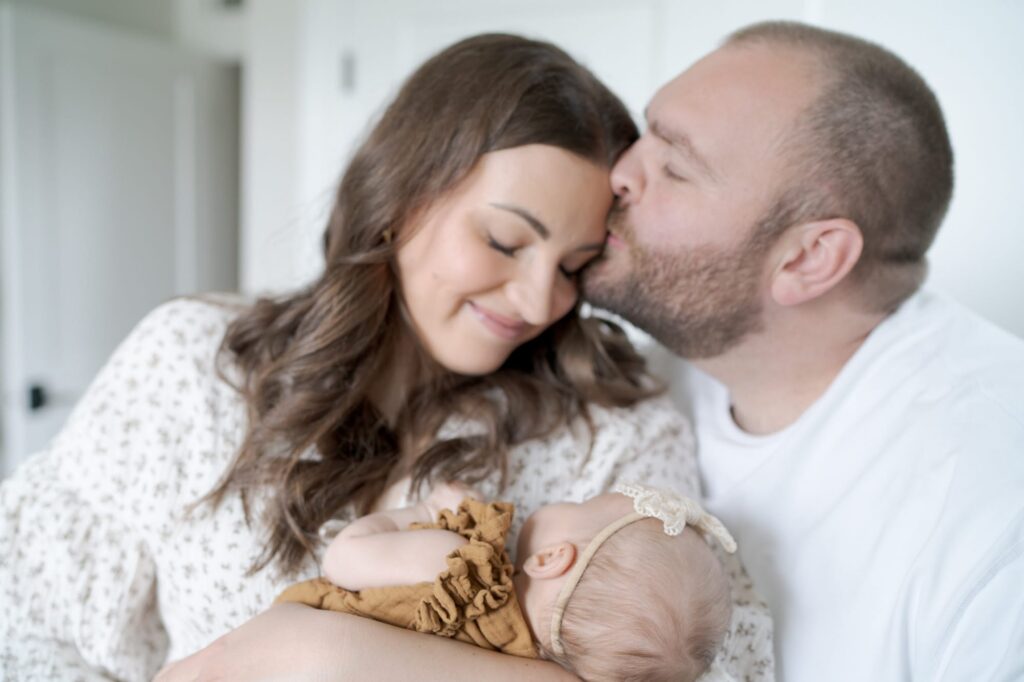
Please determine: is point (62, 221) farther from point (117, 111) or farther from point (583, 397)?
point (583, 397)

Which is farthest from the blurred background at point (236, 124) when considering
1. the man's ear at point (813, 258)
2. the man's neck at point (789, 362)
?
the man's ear at point (813, 258)

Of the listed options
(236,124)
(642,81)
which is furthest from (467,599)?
(236,124)

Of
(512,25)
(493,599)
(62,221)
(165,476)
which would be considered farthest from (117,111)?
(493,599)

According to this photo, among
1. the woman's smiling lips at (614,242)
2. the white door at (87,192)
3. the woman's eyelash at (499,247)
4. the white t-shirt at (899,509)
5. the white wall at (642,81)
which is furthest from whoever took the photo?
the white door at (87,192)

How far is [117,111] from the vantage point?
323 centimetres

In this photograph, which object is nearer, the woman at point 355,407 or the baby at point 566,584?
the baby at point 566,584

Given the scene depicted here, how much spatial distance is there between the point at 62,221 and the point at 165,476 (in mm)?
2162

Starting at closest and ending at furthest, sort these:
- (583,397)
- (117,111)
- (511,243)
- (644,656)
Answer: (644,656) < (511,243) < (583,397) < (117,111)

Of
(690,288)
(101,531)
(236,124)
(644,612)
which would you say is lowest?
(101,531)

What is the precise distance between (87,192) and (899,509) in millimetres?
3183

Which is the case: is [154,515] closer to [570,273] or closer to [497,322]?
[497,322]

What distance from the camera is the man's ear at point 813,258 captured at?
1.38 metres

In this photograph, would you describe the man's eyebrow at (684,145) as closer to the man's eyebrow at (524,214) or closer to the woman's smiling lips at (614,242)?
the woman's smiling lips at (614,242)

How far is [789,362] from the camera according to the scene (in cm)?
152
